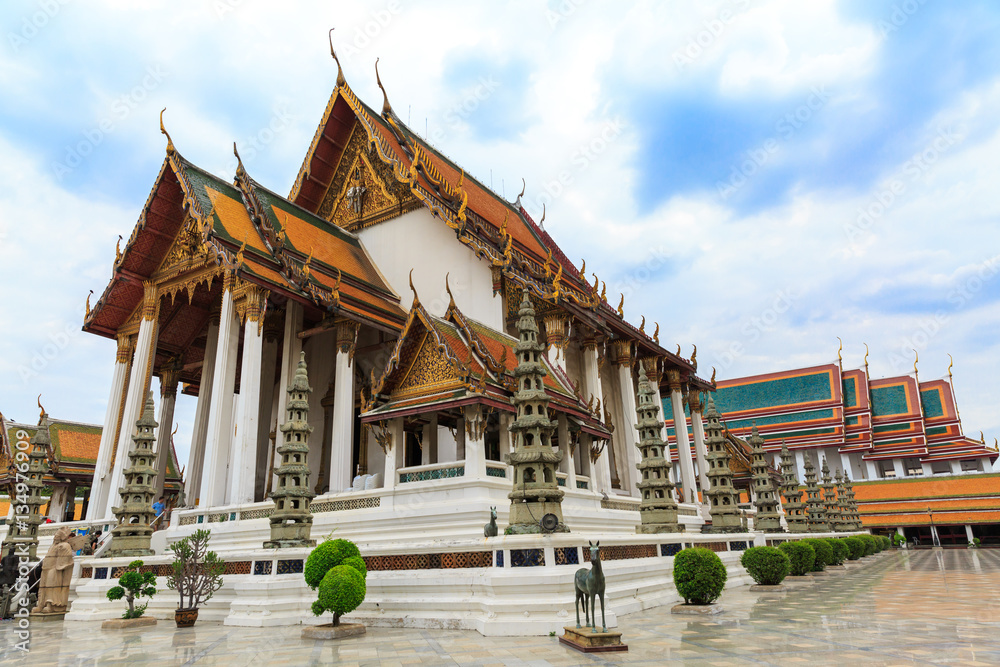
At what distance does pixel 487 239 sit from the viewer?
14.5 metres

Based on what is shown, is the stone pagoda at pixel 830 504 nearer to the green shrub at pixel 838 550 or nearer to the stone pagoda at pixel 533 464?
the green shrub at pixel 838 550

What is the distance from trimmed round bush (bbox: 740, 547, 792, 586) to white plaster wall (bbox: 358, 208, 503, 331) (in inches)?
274

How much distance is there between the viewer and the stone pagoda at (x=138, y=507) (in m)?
10.1

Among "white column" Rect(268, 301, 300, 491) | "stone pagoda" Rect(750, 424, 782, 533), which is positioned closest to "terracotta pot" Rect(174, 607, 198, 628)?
"white column" Rect(268, 301, 300, 491)

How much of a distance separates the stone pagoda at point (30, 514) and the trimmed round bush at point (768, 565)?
11858 millimetres

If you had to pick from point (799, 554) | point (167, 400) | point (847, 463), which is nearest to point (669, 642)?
point (799, 554)

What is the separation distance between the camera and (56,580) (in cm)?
967

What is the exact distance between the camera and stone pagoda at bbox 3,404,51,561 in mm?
11297

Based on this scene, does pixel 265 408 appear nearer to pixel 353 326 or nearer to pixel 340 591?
pixel 353 326

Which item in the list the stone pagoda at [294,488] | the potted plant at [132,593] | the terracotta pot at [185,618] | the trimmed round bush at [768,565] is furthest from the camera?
the trimmed round bush at [768,565]

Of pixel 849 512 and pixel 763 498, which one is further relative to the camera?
pixel 849 512

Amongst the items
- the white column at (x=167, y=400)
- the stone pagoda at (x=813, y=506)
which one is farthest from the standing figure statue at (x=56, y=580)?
the stone pagoda at (x=813, y=506)

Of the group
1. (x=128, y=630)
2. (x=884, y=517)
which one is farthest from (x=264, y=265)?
(x=884, y=517)

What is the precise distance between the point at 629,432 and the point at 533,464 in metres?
10.8
